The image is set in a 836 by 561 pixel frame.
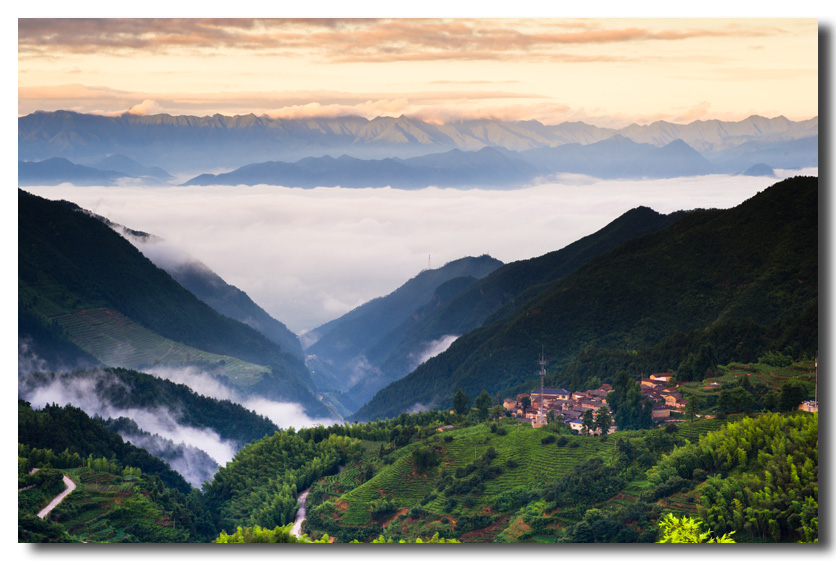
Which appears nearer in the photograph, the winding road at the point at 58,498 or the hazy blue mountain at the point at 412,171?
the winding road at the point at 58,498

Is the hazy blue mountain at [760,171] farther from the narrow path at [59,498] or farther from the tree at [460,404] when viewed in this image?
the narrow path at [59,498]

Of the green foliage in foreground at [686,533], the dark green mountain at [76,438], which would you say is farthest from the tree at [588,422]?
the dark green mountain at [76,438]

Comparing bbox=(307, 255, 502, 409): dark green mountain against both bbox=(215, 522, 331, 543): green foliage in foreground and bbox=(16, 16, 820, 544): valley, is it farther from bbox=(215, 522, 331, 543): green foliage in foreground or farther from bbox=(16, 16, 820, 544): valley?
bbox=(215, 522, 331, 543): green foliage in foreground

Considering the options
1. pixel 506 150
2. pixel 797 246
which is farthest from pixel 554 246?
pixel 797 246

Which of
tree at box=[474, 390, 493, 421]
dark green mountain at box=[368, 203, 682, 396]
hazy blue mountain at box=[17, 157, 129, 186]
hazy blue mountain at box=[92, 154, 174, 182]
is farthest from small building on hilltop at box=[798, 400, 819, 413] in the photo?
dark green mountain at box=[368, 203, 682, 396]

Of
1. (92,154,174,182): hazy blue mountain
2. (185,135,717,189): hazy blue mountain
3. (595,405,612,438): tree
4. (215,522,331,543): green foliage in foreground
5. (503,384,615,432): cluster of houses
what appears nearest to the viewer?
(215,522,331,543): green foliage in foreground

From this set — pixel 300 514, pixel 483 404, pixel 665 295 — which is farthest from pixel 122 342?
pixel 300 514
